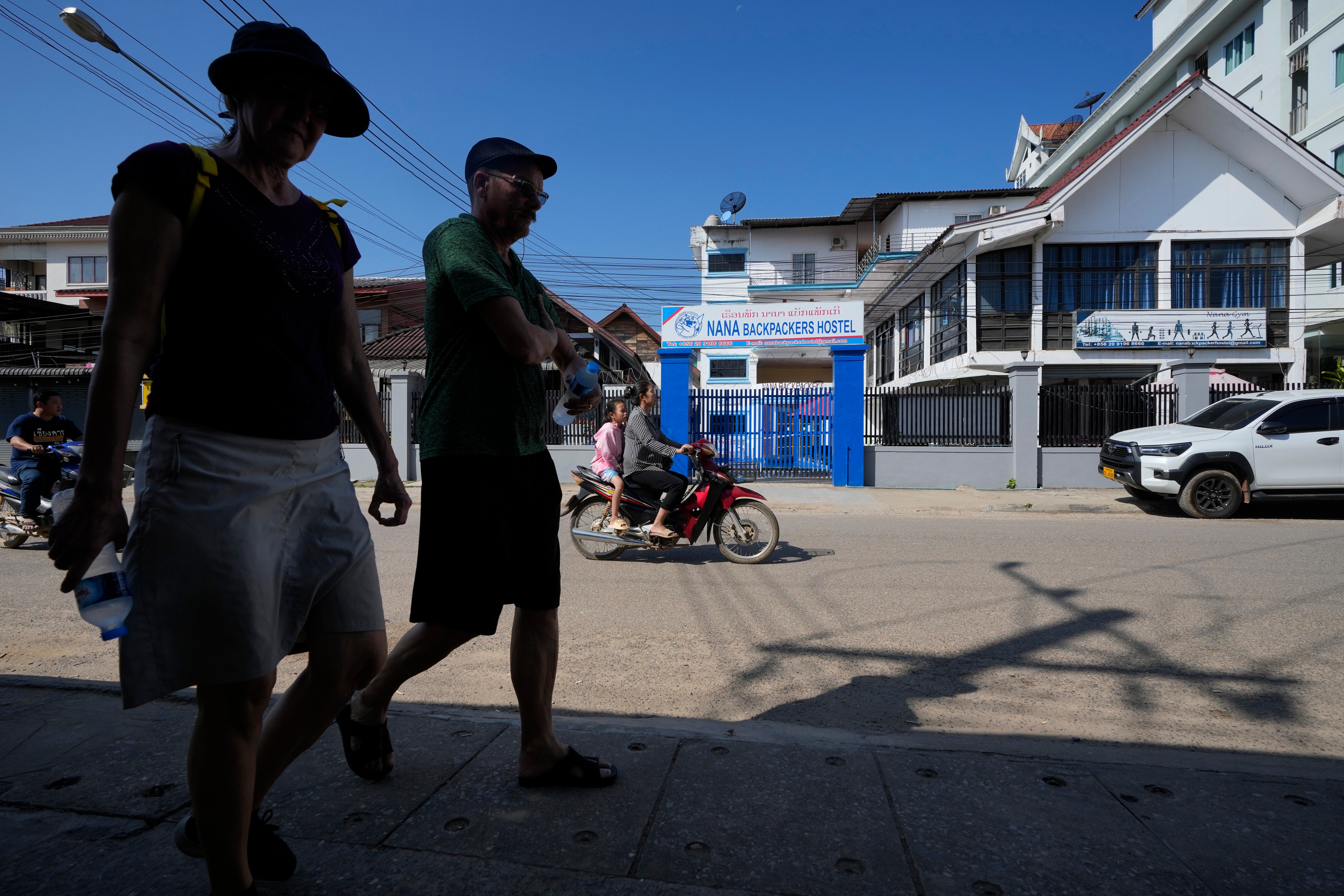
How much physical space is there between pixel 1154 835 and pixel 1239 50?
38319mm

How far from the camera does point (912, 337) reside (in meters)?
28.2

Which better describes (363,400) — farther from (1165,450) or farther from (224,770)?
(1165,450)

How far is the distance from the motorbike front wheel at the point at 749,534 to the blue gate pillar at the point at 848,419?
8115 mm

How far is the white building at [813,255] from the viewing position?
28.1 meters

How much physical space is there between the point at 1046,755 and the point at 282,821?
234 centimetres

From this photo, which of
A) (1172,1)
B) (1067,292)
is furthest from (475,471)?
(1172,1)

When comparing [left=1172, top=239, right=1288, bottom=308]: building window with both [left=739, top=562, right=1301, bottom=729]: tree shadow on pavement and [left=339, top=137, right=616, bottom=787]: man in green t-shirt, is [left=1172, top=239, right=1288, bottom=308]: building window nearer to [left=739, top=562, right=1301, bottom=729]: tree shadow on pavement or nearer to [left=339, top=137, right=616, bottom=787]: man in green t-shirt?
[left=739, top=562, right=1301, bottom=729]: tree shadow on pavement

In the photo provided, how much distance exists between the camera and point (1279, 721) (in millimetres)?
3297

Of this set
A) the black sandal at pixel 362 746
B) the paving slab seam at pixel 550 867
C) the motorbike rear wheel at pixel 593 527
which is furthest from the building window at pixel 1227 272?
the black sandal at pixel 362 746

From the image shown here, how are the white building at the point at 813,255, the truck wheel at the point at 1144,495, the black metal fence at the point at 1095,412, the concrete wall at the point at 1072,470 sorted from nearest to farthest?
1. the truck wheel at the point at 1144,495
2. the concrete wall at the point at 1072,470
3. the black metal fence at the point at 1095,412
4. the white building at the point at 813,255

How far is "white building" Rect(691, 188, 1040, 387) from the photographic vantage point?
28.1 m

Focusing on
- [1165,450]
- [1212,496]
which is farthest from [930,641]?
[1212,496]

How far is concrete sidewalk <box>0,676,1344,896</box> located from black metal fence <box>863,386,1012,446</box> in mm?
12650

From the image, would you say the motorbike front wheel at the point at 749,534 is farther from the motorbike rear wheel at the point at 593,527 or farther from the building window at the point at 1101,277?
the building window at the point at 1101,277
